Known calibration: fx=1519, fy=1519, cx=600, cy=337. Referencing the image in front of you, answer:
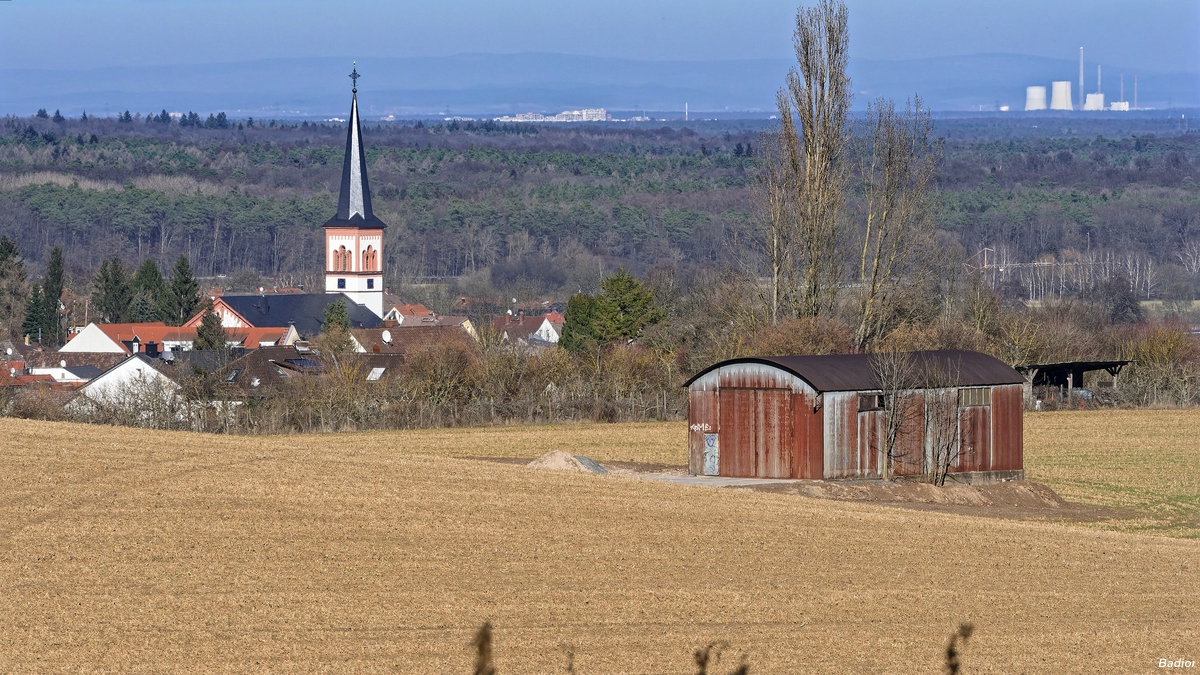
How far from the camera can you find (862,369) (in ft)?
116

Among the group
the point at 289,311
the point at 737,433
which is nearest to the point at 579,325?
the point at 737,433

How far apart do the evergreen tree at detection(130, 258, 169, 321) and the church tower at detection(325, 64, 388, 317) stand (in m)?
14.6

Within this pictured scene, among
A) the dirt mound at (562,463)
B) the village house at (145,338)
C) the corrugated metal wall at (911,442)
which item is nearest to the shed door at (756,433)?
the corrugated metal wall at (911,442)

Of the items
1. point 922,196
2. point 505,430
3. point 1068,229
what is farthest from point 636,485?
point 1068,229

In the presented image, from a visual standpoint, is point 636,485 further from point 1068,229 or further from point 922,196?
point 1068,229

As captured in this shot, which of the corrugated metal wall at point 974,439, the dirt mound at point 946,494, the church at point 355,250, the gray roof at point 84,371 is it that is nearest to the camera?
the dirt mound at point 946,494

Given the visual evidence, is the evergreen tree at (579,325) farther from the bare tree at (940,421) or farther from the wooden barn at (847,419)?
the bare tree at (940,421)

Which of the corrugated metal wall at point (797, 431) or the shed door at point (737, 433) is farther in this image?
the shed door at point (737, 433)

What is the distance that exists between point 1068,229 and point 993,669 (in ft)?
569

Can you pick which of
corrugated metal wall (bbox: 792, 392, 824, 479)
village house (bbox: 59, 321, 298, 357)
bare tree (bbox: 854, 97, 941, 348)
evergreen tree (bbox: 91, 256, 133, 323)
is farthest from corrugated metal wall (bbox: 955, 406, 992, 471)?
evergreen tree (bbox: 91, 256, 133, 323)

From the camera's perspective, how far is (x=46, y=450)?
29359mm

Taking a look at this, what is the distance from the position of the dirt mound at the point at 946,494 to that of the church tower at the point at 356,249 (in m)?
89.7

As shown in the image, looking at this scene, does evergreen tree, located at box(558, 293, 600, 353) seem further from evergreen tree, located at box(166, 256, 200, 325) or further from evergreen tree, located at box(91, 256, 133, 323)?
evergreen tree, located at box(91, 256, 133, 323)

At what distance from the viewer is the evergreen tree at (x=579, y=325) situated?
70812 millimetres
